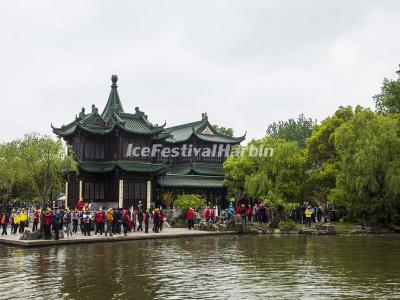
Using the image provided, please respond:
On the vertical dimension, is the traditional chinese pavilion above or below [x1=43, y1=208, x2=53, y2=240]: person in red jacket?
above

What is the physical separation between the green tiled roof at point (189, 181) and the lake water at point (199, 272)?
81.0ft

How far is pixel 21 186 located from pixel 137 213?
33425 mm

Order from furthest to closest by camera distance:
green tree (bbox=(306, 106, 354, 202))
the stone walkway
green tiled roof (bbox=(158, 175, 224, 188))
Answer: green tiled roof (bbox=(158, 175, 224, 188)), green tree (bbox=(306, 106, 354, 202)), the stone walkway

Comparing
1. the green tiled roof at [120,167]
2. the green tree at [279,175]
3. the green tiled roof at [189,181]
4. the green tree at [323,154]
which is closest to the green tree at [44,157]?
the green tiled roof at [120,167]

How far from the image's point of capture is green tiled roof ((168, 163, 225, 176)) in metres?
52.1

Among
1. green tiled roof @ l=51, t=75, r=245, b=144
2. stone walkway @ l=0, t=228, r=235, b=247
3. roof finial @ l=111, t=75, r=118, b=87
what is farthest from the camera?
roof finial @ l=111, t=75, r=118, b=87

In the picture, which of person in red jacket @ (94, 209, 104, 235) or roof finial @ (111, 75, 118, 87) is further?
roof finial @ (111, 75, 118, 87)

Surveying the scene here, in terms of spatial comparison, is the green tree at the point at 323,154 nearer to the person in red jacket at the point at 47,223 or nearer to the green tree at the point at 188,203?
the green tree at the point at 188,203

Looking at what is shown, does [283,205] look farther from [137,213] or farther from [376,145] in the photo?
[137,213]

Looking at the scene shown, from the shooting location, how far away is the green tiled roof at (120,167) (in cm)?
4510

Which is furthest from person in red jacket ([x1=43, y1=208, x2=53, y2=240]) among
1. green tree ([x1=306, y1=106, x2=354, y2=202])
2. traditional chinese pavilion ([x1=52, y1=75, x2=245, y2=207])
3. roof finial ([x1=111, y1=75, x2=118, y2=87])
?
roof finial ([x1=111, y1=75, x2=118, y2=87])

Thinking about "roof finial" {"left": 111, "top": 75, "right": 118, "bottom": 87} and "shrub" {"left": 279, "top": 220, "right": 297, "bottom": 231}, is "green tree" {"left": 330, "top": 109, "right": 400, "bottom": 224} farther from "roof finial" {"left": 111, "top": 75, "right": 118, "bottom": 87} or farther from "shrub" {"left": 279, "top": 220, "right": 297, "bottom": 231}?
"roof finial" {"left": 111, "top": 75, "right": 118, "bottom": 87}

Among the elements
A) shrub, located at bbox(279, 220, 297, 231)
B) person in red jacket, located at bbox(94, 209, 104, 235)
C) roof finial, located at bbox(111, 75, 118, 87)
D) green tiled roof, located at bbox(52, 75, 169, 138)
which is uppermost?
roof finial, located at bbox(111, 75, 118, 87)

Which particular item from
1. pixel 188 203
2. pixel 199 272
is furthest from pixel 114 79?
pixel 199 272
